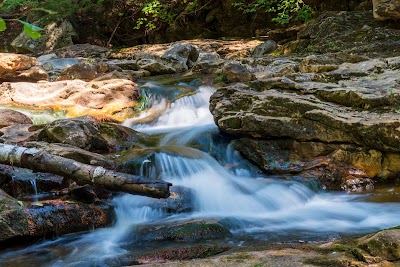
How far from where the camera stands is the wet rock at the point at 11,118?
316 inches

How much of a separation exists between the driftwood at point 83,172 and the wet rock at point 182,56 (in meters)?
8.96

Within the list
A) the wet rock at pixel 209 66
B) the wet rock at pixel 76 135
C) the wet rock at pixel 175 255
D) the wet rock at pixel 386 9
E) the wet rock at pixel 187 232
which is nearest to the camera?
the wet rock at pixel 175 255

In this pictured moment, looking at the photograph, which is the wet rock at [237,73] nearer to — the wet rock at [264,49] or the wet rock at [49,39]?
the wet rock at [264,49]

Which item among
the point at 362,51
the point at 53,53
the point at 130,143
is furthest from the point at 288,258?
the point at 53,53

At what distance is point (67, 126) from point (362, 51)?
24.5 ft

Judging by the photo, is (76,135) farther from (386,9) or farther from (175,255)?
(386,9)

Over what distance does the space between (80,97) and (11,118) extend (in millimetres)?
2033

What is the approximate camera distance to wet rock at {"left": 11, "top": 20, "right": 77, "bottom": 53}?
59.1 feet

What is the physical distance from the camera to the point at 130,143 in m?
7.31

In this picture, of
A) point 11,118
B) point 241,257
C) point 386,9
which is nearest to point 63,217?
point 241,257

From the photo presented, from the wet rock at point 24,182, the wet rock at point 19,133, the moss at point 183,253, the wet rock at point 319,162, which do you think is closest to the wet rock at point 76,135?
the wet rock at point 19,133

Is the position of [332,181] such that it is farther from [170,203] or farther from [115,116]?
[115,116]

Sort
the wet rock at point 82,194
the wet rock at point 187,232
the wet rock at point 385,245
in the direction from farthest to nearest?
the wet rock at point 82,194 → the wet rock at point 187,232 → the wet rock at point 385,245

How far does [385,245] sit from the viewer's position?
2477 mm
